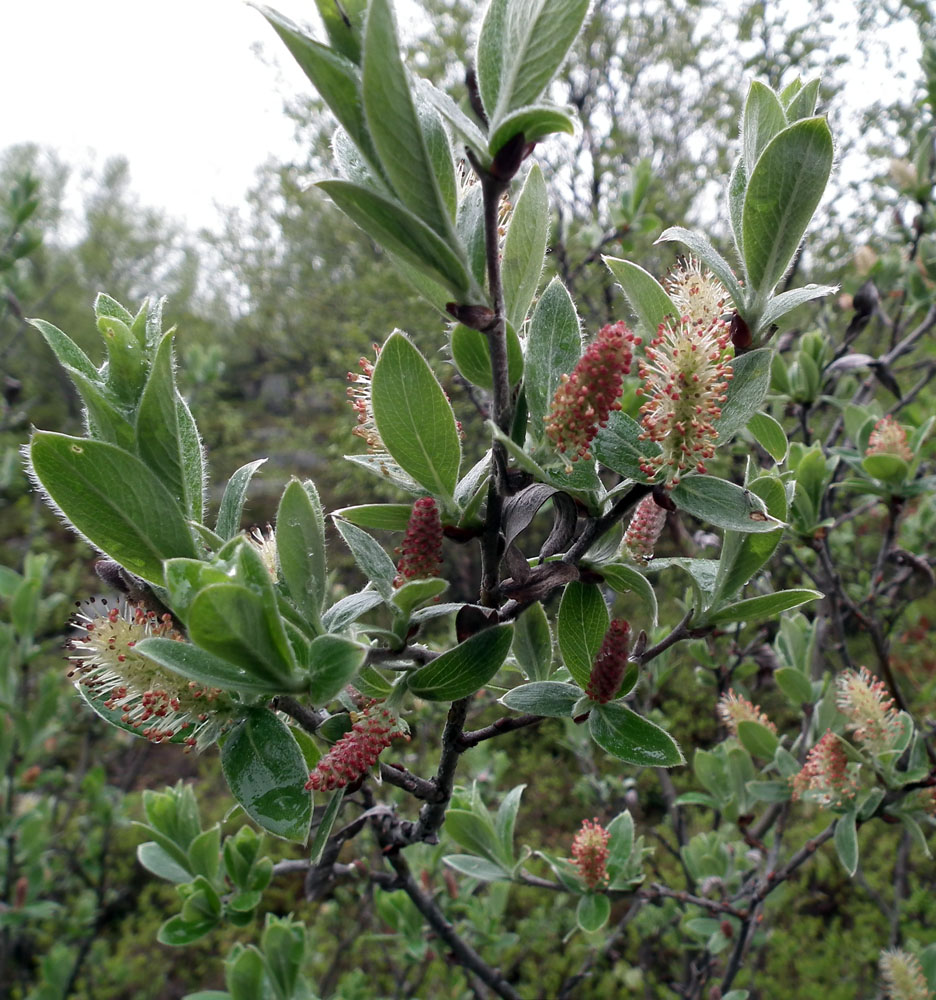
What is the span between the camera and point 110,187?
22.1m

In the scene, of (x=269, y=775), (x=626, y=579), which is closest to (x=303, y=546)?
(x=269, y=775)

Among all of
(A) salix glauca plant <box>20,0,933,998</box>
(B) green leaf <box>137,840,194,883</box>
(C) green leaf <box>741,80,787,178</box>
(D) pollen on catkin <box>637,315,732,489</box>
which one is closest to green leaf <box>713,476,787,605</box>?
(A) salix glauca plant <box>20,0,933,998</box>

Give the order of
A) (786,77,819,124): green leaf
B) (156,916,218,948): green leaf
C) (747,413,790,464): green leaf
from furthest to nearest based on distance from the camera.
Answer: (156,916,218,948): green leaf < (747,413,790,464): green leaf < (786,77,819,124): green leaf

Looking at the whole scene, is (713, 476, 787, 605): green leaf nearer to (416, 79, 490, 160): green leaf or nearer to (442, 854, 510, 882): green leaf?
(416, 79, 490, 160): green leaf

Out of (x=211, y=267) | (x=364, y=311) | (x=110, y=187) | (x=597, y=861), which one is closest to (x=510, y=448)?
(x=597, y=861)

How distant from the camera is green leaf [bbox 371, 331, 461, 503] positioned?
61cm

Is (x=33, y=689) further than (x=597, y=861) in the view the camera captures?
Yes

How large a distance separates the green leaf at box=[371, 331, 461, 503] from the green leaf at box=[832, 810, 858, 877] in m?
1.08

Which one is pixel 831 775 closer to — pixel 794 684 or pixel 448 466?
pixel 794 684

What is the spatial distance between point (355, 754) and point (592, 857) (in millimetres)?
890

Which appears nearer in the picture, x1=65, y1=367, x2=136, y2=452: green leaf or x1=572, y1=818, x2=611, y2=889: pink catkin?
x1=65, y1=367, x2=136, y2=452: green leaf

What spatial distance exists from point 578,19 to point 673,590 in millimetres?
5586

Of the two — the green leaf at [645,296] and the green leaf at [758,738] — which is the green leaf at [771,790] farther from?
the green leaf at [645,296]

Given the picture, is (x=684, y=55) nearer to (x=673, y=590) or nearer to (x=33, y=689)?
(x=673, y=590)
